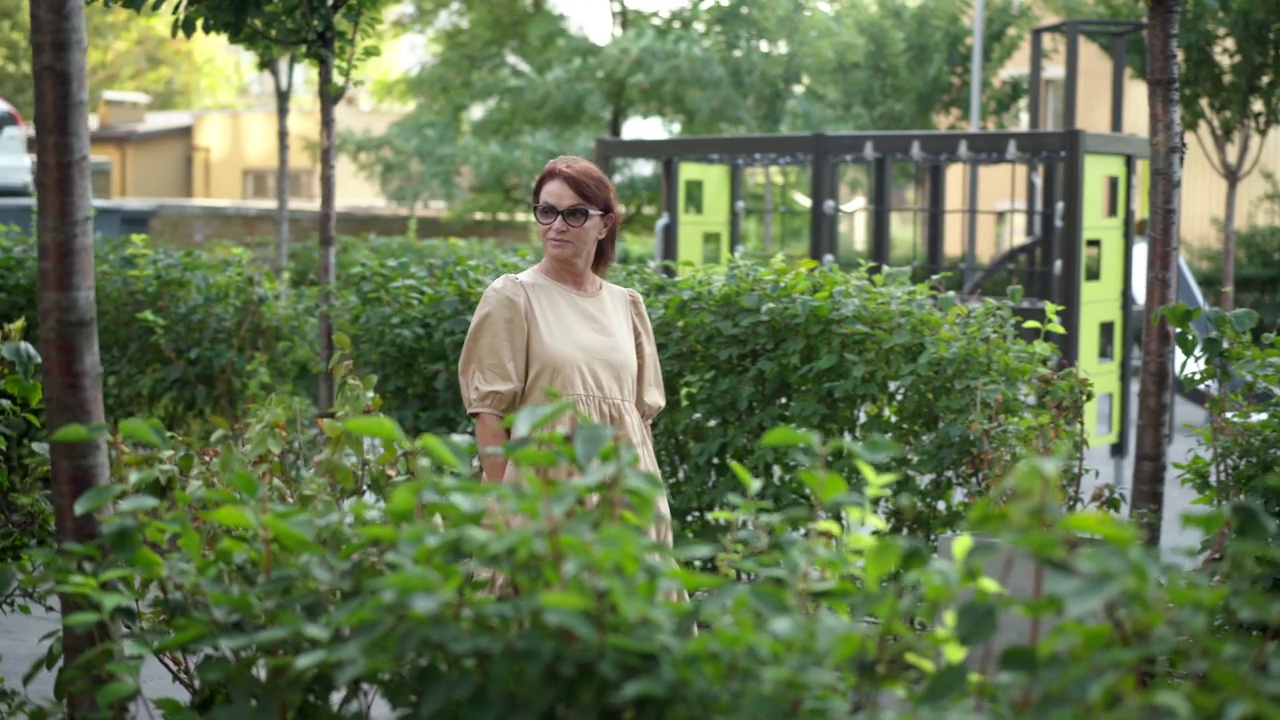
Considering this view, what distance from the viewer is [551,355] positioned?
3916 mm

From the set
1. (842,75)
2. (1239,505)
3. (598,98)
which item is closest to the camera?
(1239,505)

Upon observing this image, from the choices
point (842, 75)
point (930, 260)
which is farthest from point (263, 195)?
point (930, 260)

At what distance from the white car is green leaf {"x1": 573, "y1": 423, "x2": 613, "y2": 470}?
19107 mm

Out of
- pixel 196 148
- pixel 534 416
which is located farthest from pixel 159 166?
pixel 534 416

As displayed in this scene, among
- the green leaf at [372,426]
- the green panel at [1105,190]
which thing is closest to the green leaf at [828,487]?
the green leaf at [372,426]

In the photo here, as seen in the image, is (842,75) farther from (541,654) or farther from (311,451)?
(541,654)

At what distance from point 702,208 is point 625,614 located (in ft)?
44.4

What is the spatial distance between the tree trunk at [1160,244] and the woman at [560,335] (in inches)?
89.8

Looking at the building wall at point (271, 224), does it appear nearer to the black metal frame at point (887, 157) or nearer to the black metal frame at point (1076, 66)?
the black metal frame at point (887, 157)

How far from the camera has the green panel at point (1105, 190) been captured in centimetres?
1113

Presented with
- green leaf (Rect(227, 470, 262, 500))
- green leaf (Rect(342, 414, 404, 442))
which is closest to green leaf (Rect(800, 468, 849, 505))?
green leaf (Rect(342, 414, 404, 442))

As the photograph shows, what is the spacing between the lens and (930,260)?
48.0ft

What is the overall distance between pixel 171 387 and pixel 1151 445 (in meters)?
4.81

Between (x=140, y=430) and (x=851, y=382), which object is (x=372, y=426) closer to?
(x=140, y=430)
